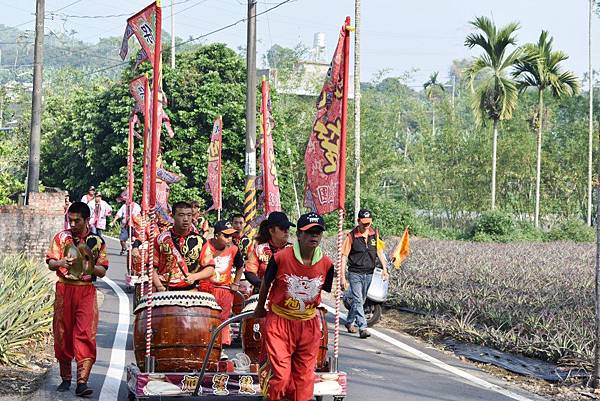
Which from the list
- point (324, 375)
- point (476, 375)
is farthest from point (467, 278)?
point (324, 375)

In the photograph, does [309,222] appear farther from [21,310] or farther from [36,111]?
[36,111]

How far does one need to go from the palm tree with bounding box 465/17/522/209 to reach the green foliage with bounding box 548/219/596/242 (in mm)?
5352

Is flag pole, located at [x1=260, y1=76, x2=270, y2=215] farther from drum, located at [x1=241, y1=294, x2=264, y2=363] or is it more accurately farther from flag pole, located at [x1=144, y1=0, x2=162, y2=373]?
drum, located at [x1=241, y1=294, x2=264, y2=363]

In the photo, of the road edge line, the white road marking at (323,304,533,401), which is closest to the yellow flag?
the white road marking at (323,304,533,401)

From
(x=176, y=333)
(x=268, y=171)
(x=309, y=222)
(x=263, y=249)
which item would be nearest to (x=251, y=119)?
(x=268, y=171)

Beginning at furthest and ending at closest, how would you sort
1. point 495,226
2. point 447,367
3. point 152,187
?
1. point 495,226
2. point 447,367
3. point 152,187

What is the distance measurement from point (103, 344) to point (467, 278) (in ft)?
29.0

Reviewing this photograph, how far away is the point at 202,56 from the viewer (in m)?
45.8

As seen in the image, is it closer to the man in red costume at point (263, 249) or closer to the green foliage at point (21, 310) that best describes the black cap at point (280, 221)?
the man in red costume at point (263, 249)

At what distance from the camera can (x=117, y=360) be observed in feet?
40.4

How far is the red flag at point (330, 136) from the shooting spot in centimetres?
1055

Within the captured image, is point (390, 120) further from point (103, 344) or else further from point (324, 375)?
point (324, 375)

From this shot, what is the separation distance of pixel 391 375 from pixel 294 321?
162 inches

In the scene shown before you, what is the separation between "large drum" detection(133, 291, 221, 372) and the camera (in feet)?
30.0
